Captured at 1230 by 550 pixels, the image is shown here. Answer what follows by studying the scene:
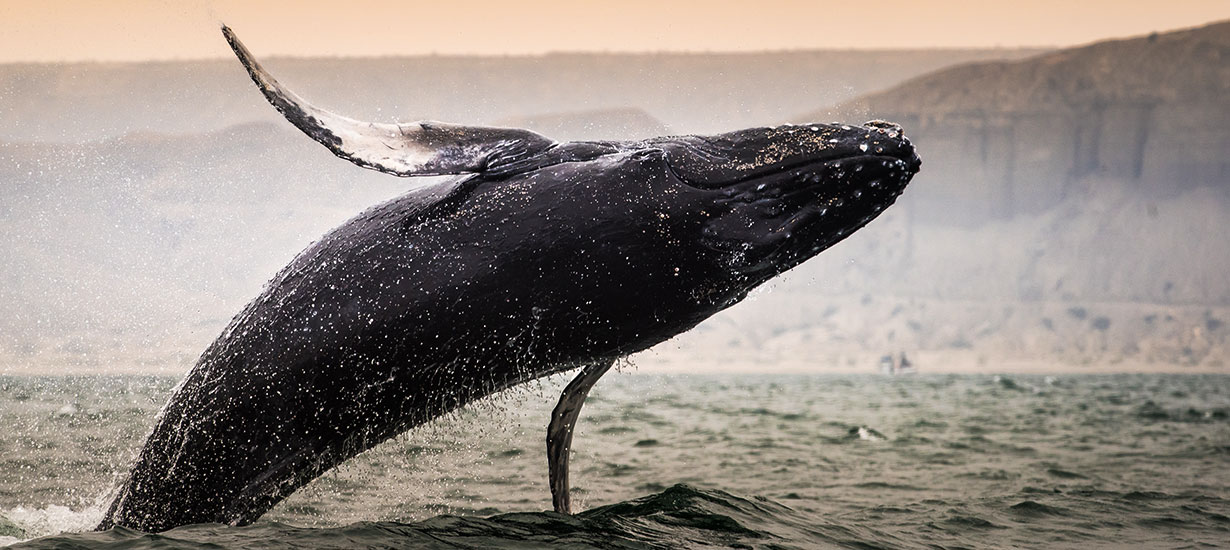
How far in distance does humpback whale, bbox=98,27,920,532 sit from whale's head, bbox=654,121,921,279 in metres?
0.01

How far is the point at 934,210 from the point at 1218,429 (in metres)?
111

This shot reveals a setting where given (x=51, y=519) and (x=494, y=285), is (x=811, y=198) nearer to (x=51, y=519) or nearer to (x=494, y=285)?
(x=494, y=285)

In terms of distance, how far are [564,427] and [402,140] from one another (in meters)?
2.30

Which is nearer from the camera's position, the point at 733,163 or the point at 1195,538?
the point at 733,163

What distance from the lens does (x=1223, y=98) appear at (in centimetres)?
13375

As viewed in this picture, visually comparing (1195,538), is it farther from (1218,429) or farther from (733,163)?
(1218,429)

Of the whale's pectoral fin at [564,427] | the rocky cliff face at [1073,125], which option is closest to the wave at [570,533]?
the whale's pectoral fin at [564,427]

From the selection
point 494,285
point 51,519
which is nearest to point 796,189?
point 494,285

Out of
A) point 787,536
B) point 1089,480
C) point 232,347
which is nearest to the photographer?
point 232,347

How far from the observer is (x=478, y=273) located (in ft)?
18.2

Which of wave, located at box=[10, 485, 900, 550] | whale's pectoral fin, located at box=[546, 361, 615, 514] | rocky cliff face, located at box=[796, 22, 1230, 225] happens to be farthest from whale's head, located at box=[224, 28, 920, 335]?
rocky cliff face, located at box=[796, 22, 1230, 225]

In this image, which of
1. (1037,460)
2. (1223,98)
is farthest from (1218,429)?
(1223,98)

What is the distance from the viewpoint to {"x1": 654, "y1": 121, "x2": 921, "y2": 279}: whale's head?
529cm

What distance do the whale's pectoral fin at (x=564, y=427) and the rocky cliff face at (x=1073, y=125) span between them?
127 m
